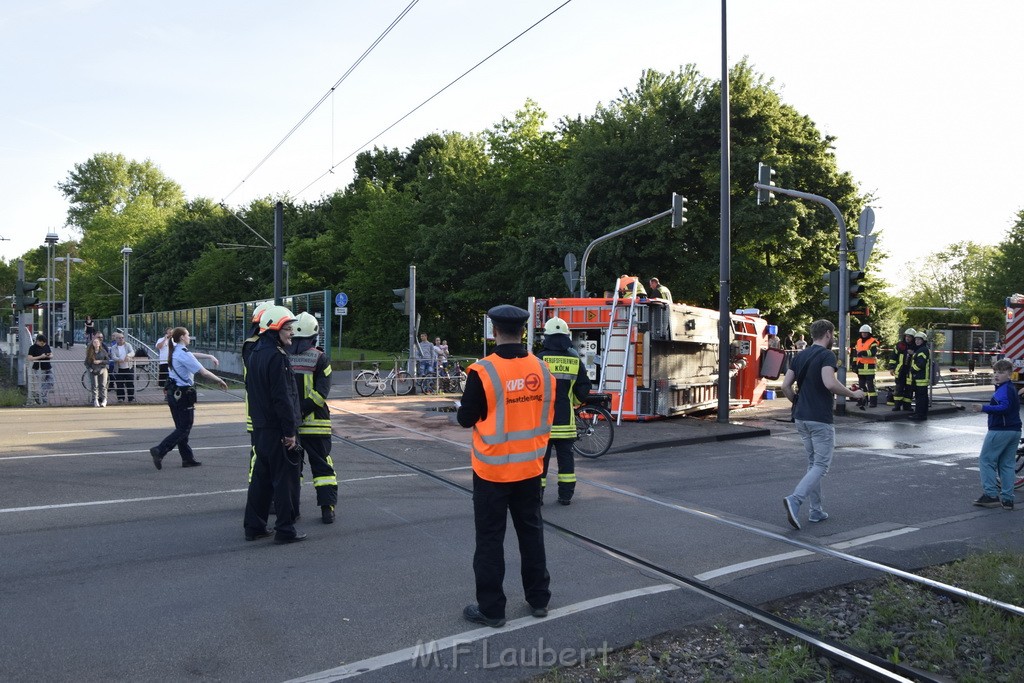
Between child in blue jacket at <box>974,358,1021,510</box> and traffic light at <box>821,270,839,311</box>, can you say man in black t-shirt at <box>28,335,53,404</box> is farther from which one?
child in blue jacket at <box>974,358,1021,510</box>

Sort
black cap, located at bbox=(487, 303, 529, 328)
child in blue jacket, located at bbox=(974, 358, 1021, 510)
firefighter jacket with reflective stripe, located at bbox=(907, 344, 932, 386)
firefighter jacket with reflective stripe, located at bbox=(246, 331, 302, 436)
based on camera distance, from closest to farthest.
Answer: black cap, located at bbox=(487, 303, 529, 328), firefighter jacket with reflective stripe, located at bbox=(246, 331, 302, 436), child in blue jacket, located at bbox=(974, 358, 1021, 510), firefighter jacket with reflective stripe, located at bbox=(907, 344, 932, 386)

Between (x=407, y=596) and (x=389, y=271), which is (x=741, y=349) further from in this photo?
(x=389, y=271)

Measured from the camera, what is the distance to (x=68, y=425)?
14156 mm

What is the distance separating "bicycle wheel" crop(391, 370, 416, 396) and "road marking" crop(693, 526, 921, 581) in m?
16.0

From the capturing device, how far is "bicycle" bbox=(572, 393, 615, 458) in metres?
10.8

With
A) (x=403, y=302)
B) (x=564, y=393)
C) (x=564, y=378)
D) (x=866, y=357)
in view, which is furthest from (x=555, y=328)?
(x=403, y=302)

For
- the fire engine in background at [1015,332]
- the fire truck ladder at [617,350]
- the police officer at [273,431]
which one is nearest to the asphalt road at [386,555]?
the police officer at [273,431]

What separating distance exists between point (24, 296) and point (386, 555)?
17.4 m

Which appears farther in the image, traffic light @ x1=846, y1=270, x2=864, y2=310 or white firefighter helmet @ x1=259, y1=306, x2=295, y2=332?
traffic light @ x1=846, y1=270, x2=864, y2=310

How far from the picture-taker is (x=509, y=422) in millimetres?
4602

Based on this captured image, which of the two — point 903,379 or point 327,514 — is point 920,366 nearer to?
point 903,379

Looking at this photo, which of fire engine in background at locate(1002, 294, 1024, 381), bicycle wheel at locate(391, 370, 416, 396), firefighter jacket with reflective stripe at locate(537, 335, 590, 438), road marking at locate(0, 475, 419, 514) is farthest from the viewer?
bicycle wheel at locate(391, 370, 416, 396)

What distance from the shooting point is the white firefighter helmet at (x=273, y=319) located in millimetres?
6379

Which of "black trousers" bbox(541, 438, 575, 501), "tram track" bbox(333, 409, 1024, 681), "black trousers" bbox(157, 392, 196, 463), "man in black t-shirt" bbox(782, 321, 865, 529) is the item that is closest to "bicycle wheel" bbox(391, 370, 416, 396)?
"black trousers" bbox(157, 392, 196, 463)
